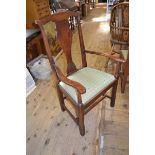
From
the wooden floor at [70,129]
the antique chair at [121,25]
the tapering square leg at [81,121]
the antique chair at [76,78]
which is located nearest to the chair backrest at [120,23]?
the antique chair at [121,25]

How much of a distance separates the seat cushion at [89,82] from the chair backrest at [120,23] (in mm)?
825

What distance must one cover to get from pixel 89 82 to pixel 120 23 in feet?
3.54

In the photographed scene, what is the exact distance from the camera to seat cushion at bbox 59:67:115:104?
1419 millimetres

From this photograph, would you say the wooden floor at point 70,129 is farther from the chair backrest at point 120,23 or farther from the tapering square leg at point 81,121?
the chair backrest at point 120,23

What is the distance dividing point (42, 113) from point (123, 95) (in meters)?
0.91

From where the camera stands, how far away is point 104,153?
141 cm

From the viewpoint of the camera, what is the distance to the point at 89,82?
1507mm

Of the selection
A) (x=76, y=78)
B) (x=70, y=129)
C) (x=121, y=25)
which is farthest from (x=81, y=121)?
(x=121, y=25)

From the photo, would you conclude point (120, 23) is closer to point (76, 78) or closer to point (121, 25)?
point (121, 25)

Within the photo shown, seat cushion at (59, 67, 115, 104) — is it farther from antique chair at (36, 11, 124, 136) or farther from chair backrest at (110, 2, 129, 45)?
chair backrest at (110, 2, 129, 45)

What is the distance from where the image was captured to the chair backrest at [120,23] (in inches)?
83.8

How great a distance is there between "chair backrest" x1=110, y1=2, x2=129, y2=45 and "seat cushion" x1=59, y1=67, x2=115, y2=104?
825mm
